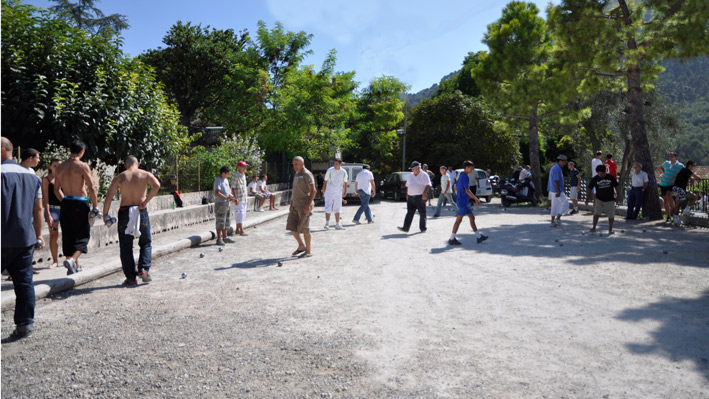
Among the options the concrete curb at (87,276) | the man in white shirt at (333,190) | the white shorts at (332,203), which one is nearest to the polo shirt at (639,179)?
the man in white shirt at (333,190)

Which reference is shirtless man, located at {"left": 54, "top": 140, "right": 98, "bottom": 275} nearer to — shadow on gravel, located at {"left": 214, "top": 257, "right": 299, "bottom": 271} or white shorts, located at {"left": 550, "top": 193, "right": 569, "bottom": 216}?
shadow on gravel, located at {"left": 214, "top": 257, "right": 299, "bottom": 271}

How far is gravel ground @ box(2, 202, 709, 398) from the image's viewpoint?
11.8 feet

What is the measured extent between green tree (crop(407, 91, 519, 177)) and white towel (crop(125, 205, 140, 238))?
36.8 m

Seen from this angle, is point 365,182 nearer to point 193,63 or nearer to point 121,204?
point 121,204

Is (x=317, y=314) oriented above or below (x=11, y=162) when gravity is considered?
below

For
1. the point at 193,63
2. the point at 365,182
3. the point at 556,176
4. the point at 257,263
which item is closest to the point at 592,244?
the point at 556,176

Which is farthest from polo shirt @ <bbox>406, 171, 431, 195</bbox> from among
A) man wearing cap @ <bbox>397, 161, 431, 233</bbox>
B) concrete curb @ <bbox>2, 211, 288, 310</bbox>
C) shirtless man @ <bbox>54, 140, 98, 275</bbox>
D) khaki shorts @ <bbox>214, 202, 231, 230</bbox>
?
shirtless man @ <bbox>54, 140, 98, 275</bbox>

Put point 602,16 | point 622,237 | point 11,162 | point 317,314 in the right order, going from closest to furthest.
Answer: point 11,162
point 317,314
point 622,237
point 602,16

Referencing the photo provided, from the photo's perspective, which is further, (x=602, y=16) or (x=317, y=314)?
(x=602, y=16)

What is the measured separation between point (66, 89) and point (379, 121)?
3924cm

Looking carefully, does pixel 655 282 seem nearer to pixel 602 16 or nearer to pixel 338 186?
pixel 338 186

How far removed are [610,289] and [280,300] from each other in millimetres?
4182

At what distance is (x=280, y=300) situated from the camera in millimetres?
6055

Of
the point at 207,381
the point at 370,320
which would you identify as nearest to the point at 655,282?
the point at 370,320
